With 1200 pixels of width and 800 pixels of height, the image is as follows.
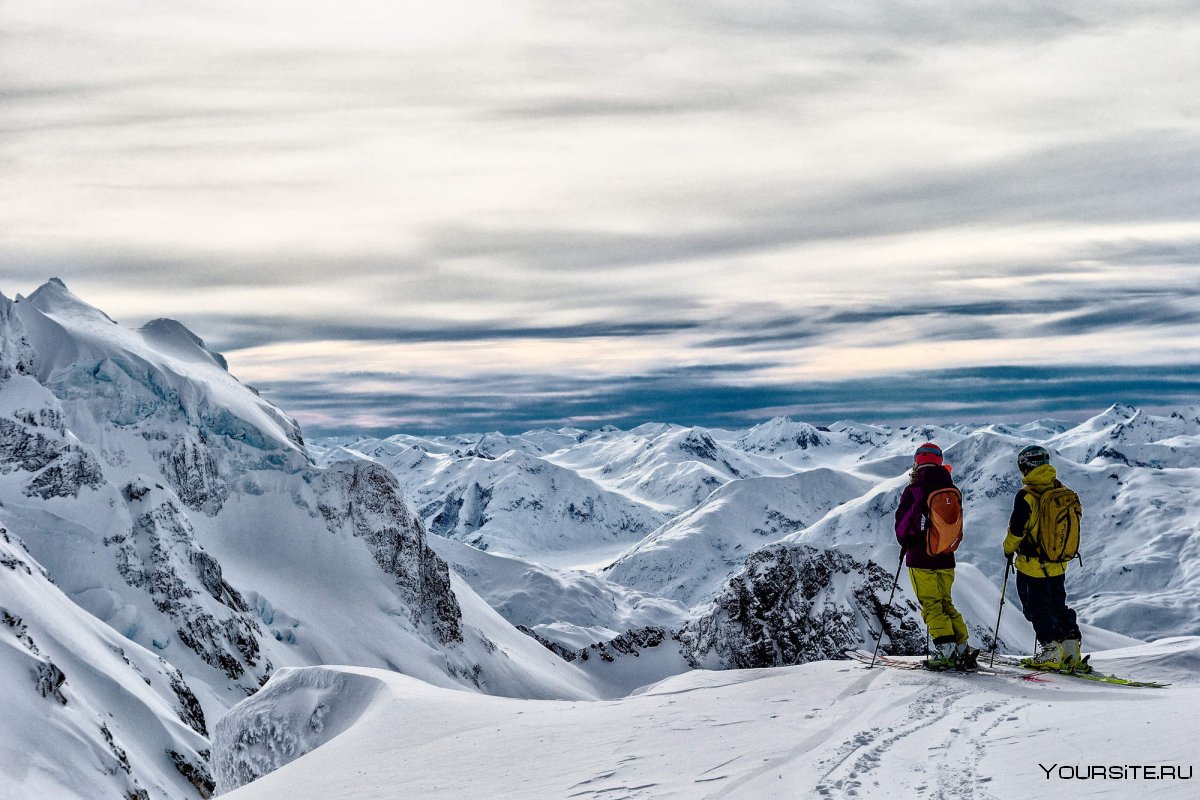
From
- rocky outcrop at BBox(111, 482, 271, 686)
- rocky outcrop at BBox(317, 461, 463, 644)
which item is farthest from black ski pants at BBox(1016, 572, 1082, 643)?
rocky outcrop at BBox(317, 461, 463, 644)

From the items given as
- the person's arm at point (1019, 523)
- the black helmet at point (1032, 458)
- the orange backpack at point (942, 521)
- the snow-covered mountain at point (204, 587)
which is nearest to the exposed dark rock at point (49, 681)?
the snow-covered mountain at point (204, 587)

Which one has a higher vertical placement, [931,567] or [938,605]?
[931,567]

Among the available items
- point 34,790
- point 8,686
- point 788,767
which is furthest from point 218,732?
point 8,686

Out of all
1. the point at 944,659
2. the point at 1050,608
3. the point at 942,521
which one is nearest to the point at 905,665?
the point at 944,659

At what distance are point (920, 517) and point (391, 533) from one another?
15315 cm

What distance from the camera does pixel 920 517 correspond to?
15430 mm

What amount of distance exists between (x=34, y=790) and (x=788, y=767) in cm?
4903

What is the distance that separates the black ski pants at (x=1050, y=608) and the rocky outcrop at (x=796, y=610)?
65.9 meters

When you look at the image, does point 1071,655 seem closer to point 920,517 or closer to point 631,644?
point 920,517

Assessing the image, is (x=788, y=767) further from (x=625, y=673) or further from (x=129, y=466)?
(x=129, y=466)

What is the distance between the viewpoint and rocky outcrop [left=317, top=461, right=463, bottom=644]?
153625 millimetres

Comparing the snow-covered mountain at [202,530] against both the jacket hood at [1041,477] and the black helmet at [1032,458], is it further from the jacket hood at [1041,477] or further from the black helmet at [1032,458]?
the jacket hood at [1041,477]

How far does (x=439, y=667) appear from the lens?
454 ft

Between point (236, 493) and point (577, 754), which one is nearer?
point (577, 754)
